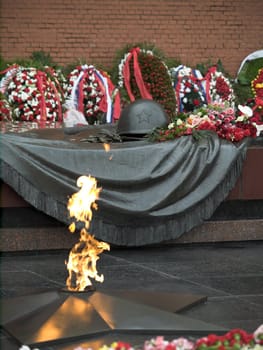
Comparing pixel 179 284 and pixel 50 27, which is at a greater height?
pixel 50 27

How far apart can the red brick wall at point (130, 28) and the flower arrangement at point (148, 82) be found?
2.97ft

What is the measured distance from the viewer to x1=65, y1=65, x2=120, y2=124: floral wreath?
11.3 metres

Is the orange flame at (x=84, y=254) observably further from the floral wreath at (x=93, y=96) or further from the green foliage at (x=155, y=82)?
the green foliage at (x=155, y=82)

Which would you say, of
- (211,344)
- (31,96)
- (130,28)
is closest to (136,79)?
(130,28)

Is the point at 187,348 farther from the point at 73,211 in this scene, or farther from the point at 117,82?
the point at 117,82

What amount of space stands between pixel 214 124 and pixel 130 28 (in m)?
6.25

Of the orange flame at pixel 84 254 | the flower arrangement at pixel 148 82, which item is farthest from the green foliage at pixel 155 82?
the orange flame at pixel 84 254

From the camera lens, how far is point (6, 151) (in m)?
6.17

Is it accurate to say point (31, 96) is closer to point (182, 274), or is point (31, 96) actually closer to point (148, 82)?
point (148, 82)

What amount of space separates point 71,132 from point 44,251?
160 cm

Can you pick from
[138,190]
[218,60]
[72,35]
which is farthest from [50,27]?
[138,190]

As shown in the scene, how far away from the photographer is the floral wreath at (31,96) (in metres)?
10.5

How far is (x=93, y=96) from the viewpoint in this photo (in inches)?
448

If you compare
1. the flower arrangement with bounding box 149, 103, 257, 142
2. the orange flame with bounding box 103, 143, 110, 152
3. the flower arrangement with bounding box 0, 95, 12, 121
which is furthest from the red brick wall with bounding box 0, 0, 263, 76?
the orange flame with bounding box 103, 143, 110, 152
